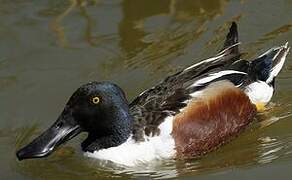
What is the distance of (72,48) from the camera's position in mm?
8883

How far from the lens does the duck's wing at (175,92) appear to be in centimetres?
663

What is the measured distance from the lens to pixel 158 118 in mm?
6613

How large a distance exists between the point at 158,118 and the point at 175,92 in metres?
0.34

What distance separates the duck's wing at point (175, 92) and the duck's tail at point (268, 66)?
0.29 m

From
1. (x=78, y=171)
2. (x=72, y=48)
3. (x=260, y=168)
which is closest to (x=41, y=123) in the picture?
(x=78, y=171)

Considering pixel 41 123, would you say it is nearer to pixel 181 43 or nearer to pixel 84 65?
pixel 84 65

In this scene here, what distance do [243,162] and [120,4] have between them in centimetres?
341

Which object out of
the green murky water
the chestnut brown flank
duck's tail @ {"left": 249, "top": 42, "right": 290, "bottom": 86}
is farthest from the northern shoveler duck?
duck's tail @ {"left": 249, "top": 42, "right": 290, "bottom": 86}

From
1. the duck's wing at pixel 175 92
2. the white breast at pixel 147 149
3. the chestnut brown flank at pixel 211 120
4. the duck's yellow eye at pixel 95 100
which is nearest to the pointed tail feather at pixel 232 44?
the duck's wing at pixel 175 92

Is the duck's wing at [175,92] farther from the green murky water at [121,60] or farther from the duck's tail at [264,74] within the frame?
the green murky water at [121,60]

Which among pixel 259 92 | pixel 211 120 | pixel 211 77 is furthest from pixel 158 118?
pixel 259 92

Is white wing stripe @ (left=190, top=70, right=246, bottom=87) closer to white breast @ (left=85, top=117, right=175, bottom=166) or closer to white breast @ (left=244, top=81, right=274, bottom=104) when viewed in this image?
white breast @ (left=244, top=81, right=274, bottom=104)

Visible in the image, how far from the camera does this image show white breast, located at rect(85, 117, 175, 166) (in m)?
6.55

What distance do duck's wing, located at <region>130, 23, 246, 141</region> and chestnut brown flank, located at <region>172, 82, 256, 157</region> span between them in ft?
0.28
